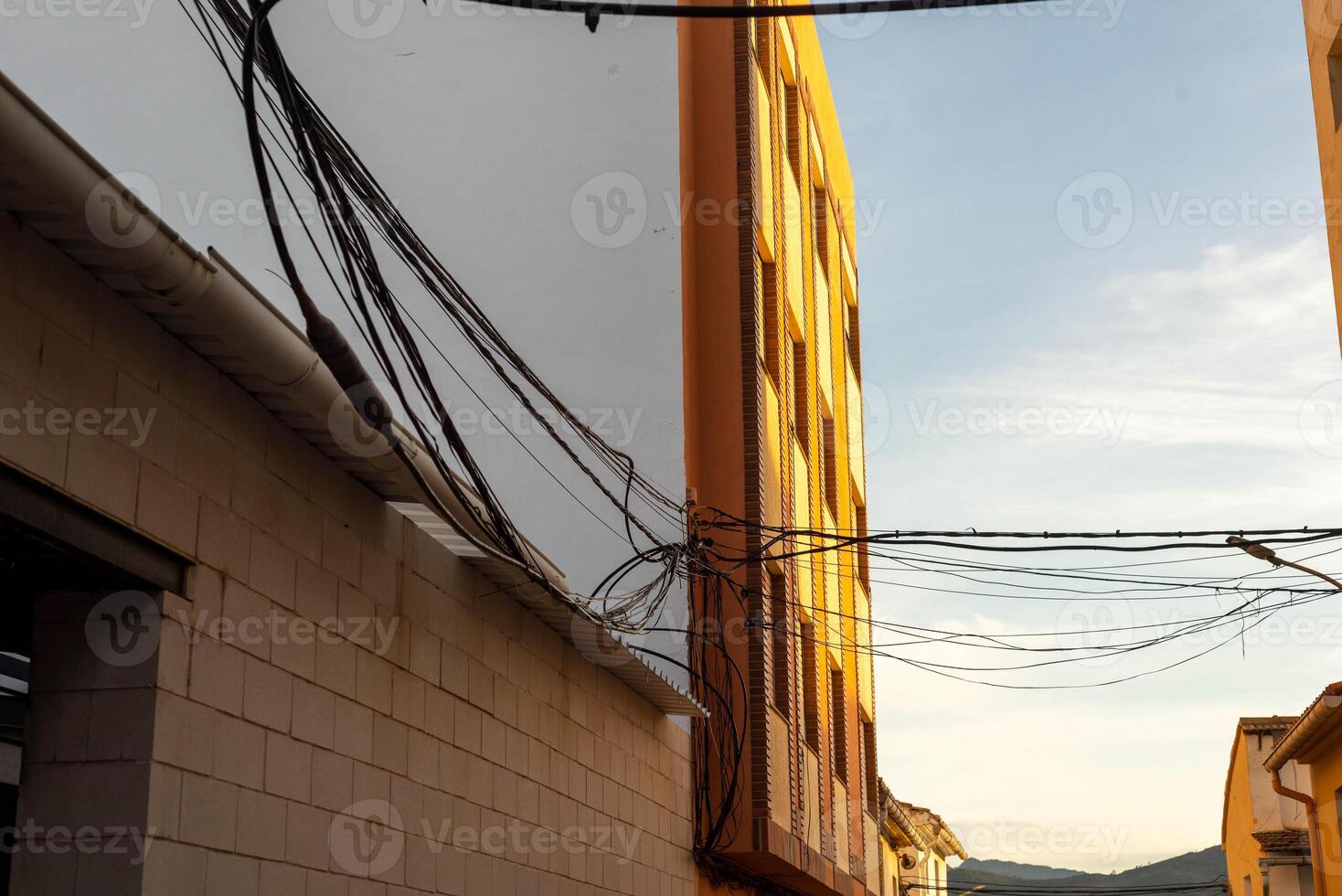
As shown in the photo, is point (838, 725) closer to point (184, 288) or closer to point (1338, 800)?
point (1338, 800)

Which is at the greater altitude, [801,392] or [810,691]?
[801,392]

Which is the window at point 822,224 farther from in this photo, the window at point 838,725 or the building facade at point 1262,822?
the building facade at point 1262,822

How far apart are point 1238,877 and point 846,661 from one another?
52.4 feet

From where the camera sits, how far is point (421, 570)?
739cm

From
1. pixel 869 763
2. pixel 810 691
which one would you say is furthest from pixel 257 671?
pixel 869 763

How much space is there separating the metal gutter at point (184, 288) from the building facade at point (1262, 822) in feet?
69.2

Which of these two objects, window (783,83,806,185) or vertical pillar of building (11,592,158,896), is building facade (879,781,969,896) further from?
vertical pillar of building (11,592,158,896)

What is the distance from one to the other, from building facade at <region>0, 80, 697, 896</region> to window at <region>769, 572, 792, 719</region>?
8.19m

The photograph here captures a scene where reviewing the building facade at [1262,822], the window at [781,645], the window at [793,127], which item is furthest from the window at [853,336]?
the window at [781,645]

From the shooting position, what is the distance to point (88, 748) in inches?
193

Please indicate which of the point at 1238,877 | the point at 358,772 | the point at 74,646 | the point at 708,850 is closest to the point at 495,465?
the point at 708,850

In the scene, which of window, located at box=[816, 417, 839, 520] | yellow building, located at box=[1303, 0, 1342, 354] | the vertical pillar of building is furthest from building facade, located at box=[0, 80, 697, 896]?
window, located at box=[816, 417, 839, 520]

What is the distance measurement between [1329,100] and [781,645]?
753 centimetres

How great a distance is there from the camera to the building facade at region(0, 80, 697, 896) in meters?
4.52
